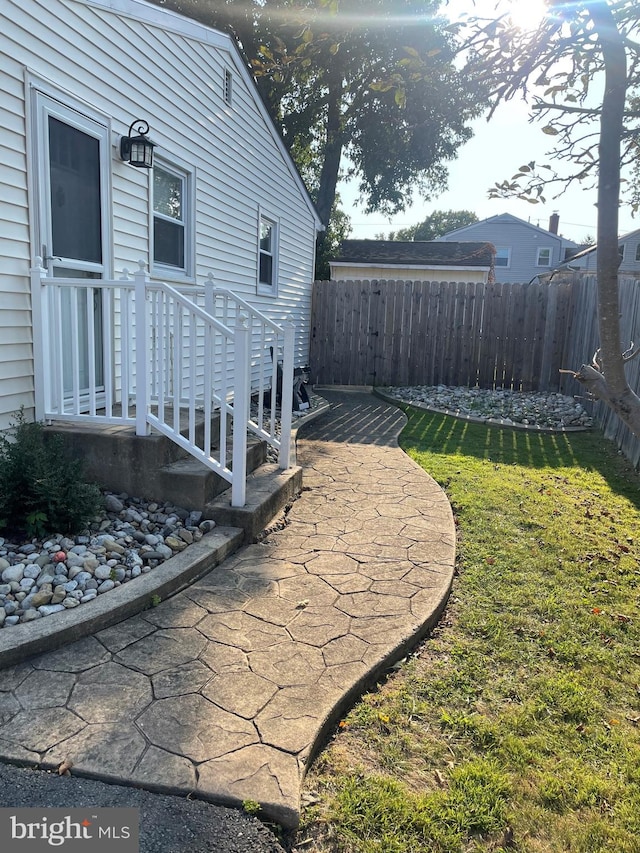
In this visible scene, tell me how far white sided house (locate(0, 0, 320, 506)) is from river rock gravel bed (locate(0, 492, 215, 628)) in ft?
1.58

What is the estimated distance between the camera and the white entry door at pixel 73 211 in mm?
3977

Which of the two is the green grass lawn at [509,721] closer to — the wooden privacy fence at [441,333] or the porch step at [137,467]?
the porch step at [137,467]

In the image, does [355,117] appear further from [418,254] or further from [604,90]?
[604,90]

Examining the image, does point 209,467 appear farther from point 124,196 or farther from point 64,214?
point 124,196

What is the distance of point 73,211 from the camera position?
4406mm

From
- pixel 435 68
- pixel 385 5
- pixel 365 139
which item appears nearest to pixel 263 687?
pixel 435 68

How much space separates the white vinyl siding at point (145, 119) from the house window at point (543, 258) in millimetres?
22907

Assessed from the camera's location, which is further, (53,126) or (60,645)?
(53,126)

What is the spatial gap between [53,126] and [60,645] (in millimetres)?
3542

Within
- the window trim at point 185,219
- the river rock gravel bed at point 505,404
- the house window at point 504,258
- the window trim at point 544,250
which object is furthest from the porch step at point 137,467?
the window trim at point 544,250

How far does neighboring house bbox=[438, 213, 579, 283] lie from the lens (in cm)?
2895

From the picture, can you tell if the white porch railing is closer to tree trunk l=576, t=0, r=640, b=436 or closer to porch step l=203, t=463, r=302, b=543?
porch step l=203, t=463, r=302, b=543

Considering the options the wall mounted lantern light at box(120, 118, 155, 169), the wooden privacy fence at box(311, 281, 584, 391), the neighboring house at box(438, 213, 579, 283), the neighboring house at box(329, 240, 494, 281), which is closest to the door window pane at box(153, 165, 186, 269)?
the wall mounted lantern light at box(120, 118, 155, 169)

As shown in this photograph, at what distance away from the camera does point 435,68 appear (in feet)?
5.99
